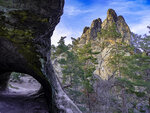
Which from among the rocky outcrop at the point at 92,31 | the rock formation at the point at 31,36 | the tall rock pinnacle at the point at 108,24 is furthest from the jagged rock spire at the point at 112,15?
the rock formation at the point at 31,36

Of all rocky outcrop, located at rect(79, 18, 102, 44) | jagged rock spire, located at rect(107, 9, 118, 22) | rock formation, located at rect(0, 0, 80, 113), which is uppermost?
jagged rock spire, located at rect(107, 9, 118, 22)

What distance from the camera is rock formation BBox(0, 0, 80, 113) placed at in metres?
3.31

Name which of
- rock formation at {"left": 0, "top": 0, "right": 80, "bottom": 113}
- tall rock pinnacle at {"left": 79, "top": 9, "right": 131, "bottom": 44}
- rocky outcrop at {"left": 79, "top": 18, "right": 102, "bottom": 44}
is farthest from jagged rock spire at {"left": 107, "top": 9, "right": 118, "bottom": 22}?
rock formation at {"left": 0, "top": 0, "right": 80, "bottom": 113}

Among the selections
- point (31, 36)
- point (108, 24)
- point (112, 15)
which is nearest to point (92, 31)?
point (108, 24)

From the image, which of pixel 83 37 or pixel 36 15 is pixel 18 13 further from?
pixel 83 37

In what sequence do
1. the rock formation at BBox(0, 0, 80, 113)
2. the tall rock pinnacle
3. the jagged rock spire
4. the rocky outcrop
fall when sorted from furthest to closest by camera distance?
the rocky outcrop < the jagged rock spire < the tall rock pinnacle < the rock formation at BBox(0, 0, 80, 113)

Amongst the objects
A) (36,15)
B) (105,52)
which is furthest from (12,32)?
(105,52)

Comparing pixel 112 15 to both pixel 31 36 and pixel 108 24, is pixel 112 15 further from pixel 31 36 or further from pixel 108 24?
pixel 31 36

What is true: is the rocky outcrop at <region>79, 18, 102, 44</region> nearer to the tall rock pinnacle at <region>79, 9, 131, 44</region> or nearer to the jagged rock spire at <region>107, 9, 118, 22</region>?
the tall rock pinnacle at <region>79, 9, 131, 44</region>

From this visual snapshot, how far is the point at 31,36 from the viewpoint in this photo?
12.6ft

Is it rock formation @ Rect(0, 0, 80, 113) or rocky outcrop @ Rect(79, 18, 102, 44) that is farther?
rocky outcrop @ Rect(79, 18, 102, 44)

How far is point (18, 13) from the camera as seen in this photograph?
3334 millimetres

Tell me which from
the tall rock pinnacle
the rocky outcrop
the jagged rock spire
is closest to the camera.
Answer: the tall rock pinnacle

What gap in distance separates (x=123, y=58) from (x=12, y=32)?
15.1 meters
